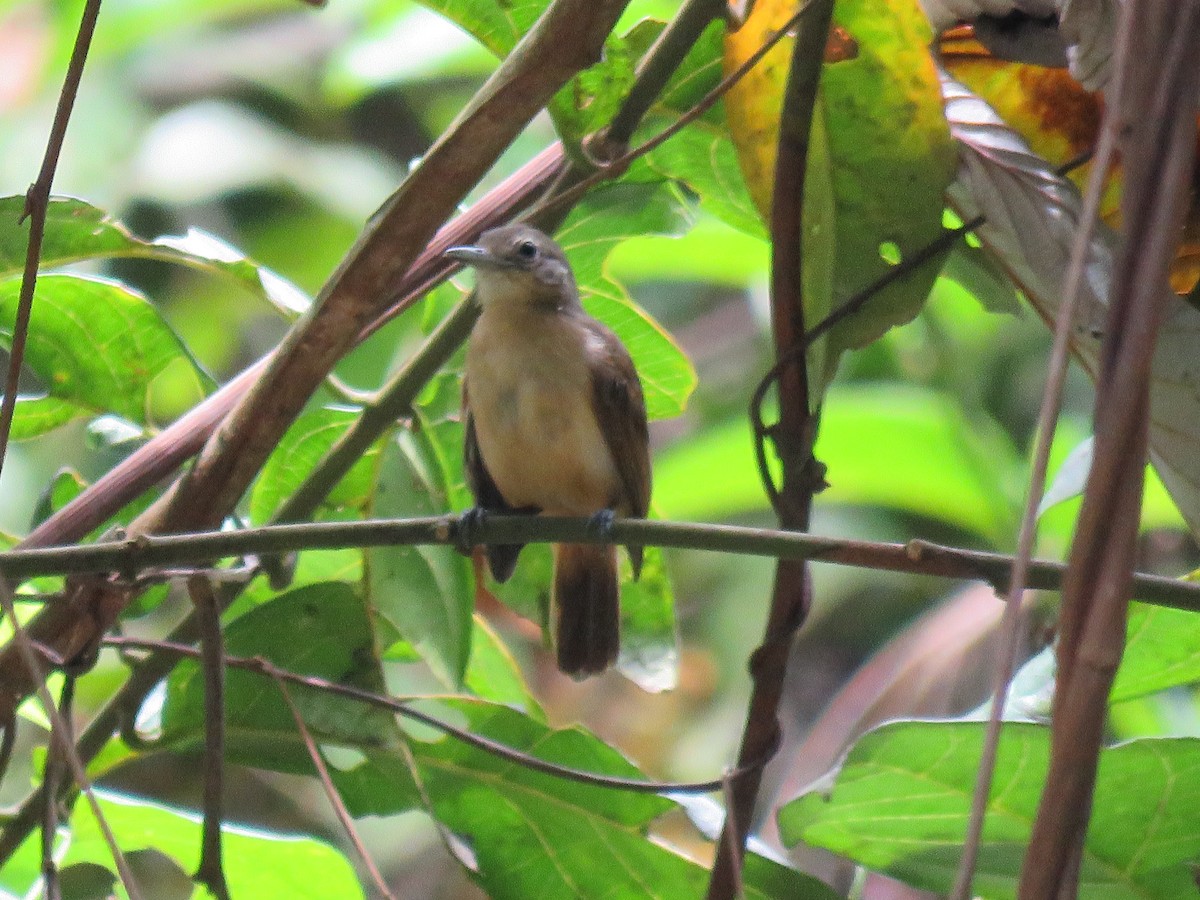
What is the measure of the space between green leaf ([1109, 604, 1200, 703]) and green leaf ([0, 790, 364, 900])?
1.28 m

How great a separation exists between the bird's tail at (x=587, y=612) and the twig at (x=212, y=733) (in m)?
0.95

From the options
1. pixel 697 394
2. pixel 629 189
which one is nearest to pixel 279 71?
pixel 697 394

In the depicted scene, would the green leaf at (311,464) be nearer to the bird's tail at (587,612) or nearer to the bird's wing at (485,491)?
the bird's wing at (485,491)

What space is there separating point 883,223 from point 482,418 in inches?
50.9

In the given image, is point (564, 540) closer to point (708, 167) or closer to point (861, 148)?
point (861, 148)

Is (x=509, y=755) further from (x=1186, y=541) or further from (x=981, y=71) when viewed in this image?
(x=1186, y=541)

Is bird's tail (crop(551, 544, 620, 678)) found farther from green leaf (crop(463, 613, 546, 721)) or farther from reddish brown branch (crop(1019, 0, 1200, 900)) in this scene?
reddish brown branch (crop(1019, 0, 1200, 900))

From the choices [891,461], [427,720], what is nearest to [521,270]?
[427,720]

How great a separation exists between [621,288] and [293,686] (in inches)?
40.2

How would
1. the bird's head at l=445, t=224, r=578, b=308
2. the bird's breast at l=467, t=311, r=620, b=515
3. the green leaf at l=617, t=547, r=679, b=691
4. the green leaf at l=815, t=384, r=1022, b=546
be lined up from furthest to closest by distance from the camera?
the green leaf at l=815, t=384, r=1022, b=546, the bird's breast at l=467, t=311, r=620, b=515, the bird's head at l=445, t=224, r=578, b=308, the green leaf at l=617, t=547, r=679, b=691

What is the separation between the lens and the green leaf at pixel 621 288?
8.43 ft

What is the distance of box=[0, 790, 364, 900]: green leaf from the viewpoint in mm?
2381

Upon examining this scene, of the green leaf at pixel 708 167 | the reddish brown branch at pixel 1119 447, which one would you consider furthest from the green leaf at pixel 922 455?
the reddish brown branch at pixel 1119 447

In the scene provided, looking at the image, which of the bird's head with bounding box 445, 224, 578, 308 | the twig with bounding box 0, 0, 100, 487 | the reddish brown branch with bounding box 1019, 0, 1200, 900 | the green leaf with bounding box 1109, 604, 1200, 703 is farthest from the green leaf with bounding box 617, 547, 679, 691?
the reddish brown branch with bounding box 1019, 0, 1200, 900
